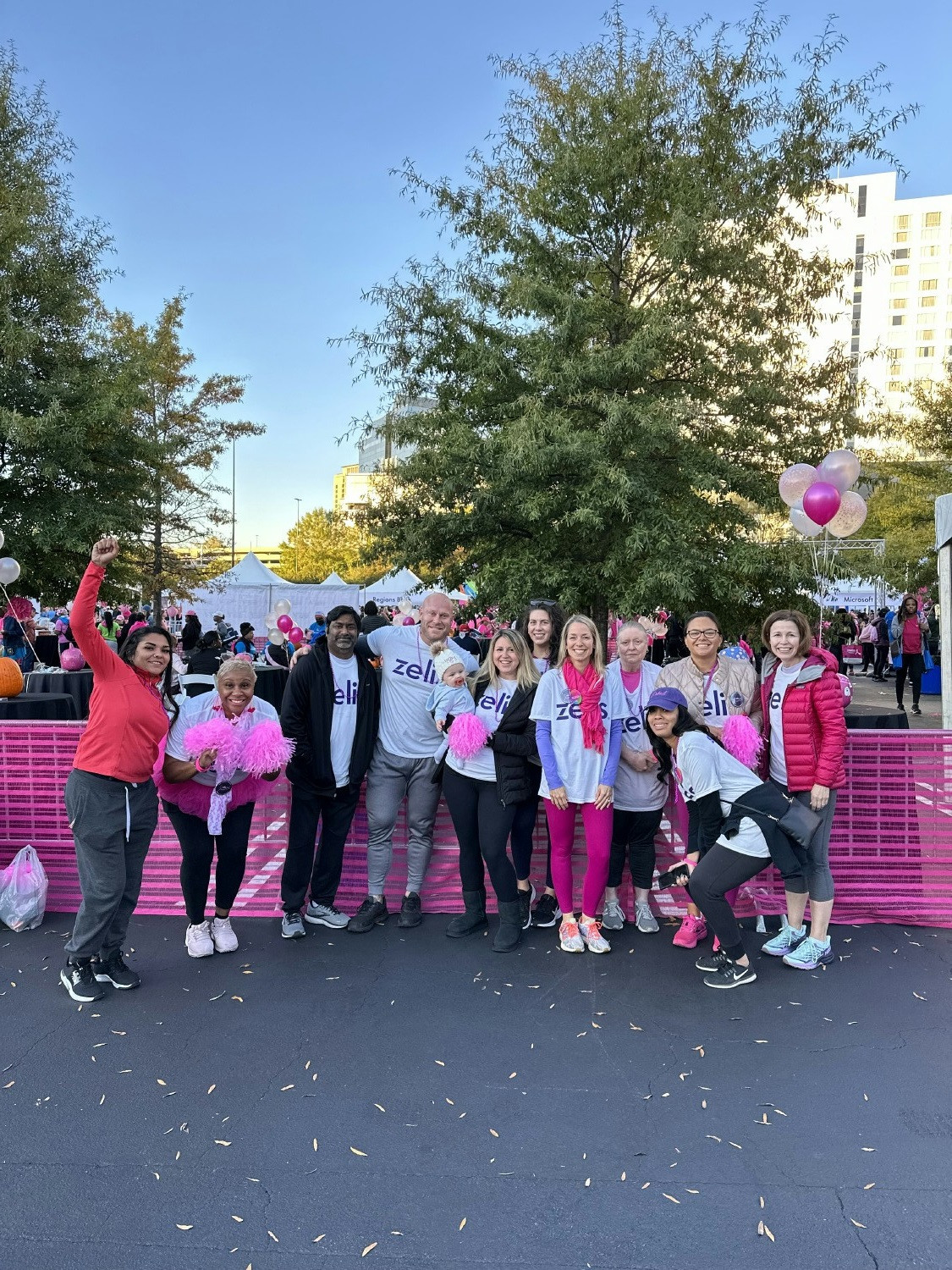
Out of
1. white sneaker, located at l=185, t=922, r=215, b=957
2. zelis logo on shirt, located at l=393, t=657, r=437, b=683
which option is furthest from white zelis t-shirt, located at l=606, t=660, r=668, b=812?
white sneaker, located at l=185, t=922, r=215, b=957

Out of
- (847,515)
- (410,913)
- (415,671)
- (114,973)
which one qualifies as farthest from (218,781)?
(847,515)

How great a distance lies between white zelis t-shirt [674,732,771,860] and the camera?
4.38m

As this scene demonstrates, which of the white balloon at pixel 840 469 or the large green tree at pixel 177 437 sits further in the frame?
the large green tree at pixel 177 437

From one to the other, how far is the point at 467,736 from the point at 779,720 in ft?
5.68

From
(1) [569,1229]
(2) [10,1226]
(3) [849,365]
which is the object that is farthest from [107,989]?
(3) [849,365]

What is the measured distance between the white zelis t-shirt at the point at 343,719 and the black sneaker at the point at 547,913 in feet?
4.54

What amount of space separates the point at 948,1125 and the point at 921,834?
250 centimetres

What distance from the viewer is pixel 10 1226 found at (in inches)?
102

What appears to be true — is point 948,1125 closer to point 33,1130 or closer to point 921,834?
point 921,834

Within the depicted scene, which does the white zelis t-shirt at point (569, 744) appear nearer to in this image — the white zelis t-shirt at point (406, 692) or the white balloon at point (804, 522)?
the white zelis t-shirt at point (406, 692)

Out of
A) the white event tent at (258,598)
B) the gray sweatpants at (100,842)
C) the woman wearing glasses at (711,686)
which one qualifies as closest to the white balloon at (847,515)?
the woman wearing glasses at (711,686)

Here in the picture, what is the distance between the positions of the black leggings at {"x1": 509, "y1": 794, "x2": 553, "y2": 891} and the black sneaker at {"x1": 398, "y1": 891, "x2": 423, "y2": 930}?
2.10 feet

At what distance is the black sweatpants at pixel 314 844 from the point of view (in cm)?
505

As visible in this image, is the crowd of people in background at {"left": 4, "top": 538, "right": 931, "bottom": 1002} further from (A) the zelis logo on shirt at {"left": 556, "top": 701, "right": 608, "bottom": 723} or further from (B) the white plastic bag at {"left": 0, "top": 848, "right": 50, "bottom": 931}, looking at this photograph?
(B) the white plastic bag at {"left": 0, "top": 848, "right": 50, "bottom": 931}
